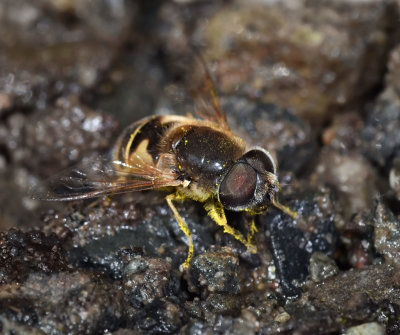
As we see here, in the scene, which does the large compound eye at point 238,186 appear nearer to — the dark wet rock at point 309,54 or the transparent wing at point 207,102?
the transparent wing at point 207,102

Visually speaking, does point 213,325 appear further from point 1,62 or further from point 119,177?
point 1,62

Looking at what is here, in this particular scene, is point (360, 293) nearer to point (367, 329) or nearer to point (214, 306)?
point (367, 329)

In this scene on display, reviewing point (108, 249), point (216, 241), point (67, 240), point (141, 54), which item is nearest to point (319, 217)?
point (216, 241)

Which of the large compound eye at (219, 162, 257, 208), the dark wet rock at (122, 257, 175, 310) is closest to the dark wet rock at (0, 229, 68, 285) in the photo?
the dark wet rock at (122, 257, 175, 310)

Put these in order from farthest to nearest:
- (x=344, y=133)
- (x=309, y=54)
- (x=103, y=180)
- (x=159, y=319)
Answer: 1. (x=309, y=54)
2. (x=344, y=133)
3. (x=103, y=180)
4. (x=159, y=319)

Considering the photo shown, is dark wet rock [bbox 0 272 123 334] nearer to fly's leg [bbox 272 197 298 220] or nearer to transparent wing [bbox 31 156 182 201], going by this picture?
transparent wing [bbox 31 156 182 201]

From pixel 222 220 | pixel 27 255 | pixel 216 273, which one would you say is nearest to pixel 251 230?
pixel 222 220
